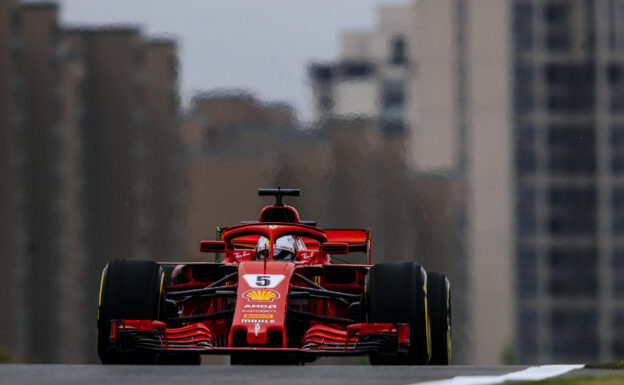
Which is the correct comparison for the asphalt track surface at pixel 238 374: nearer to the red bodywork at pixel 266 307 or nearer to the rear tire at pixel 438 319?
the red bodywork at pixel 266 307

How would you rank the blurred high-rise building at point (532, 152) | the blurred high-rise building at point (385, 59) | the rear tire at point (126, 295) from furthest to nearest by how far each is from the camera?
the blurred high-rise building at point (385, 59), the blurred high-rise building at point (532, 152), the rear tire at point (126, 295)

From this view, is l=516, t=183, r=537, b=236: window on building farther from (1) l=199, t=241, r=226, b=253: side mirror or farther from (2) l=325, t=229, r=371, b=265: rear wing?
(1) l=199, t=241, r=226, b=253: side mirror

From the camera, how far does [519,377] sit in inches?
411

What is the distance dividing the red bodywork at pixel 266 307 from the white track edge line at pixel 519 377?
1.47 m

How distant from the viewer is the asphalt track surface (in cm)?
999

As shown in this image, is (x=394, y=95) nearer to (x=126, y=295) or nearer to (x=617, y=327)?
(x=617, y=327)

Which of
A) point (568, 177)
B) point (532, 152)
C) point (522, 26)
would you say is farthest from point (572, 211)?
point (522, 26)

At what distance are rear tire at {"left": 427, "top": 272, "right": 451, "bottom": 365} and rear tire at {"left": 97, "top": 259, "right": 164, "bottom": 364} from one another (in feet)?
8.71

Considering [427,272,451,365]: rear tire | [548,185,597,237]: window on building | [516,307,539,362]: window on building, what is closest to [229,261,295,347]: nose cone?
[427,272,451,365]: rear tire

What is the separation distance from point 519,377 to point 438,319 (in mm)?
3975

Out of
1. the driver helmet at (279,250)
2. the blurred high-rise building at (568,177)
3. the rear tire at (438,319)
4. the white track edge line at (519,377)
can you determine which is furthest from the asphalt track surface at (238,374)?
the blurred high-rise building at (568,177)

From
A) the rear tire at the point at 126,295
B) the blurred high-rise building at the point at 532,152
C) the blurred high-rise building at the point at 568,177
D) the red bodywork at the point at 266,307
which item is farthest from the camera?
the blurred high-rise building at the point at 568,177

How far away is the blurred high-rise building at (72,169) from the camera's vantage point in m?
64.9

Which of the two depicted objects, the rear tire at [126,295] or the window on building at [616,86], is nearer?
the rear tire at [126,295]
